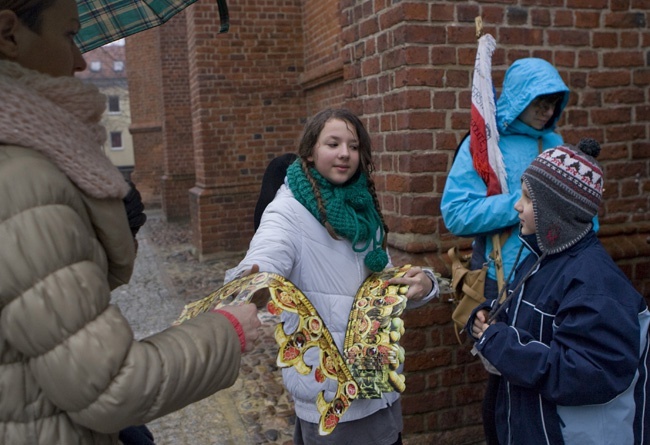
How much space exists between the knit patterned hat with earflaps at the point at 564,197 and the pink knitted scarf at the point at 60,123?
55.1 inches

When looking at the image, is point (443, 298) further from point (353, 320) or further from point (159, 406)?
point (159, 406)

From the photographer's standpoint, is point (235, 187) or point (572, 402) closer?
point (572, 402)

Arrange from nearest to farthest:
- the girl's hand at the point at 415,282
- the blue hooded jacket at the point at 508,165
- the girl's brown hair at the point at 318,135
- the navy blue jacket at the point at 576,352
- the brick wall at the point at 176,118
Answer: the navy blue jacket at the point at 576,352 < the girl's hand at the point at 415,282 < the girl's brown hair at the point at 318,135 < the blue hooded jacket at the point at 508,165 < the brick wall at the point at 176,118

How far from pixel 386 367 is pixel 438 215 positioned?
1.52m

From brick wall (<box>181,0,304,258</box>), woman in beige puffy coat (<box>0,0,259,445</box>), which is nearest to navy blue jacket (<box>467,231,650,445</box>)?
woman in beige puffy coat (<box>0,0,259,445</box>)

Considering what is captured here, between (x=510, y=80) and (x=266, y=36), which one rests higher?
(x=266, y=36)

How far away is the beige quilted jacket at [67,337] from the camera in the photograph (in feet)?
3.56

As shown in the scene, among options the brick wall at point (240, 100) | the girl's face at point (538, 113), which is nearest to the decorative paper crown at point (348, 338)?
the girl's face at point (538, 113)

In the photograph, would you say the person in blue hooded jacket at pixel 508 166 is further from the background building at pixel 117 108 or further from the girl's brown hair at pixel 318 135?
the background building at pixel 117 108

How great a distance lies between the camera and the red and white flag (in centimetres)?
278

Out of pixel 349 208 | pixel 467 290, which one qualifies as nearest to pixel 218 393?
pixel 467 290

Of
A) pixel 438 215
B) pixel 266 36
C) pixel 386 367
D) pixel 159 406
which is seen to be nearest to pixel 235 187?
pixel 266 36

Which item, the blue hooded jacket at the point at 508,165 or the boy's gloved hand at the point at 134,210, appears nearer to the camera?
the boy's gloved hand at the point at 134,210

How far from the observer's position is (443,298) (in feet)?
11.3
